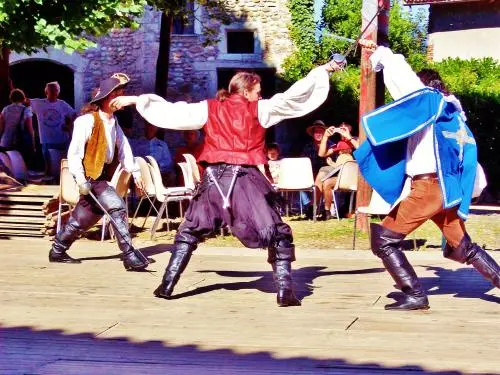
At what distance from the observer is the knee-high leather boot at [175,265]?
9023 millimetres

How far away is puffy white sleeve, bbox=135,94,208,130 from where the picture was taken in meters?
8.85

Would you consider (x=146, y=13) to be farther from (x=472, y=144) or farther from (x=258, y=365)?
(x=258, y=365)

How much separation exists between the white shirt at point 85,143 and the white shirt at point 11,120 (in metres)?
7.20

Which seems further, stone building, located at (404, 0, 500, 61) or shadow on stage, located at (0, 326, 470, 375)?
stone building, located at (404, 0, 500, 61)

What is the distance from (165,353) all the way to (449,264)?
211 inches

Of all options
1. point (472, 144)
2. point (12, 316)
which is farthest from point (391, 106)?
point (12, 316)

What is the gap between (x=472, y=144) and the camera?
8625mm

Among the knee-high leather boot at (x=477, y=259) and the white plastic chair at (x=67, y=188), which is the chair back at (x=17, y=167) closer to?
the white plastic chair at (x=67, y=188)

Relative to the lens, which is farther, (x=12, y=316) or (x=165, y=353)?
(x=12, y=316)

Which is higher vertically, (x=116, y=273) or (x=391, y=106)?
(x=391, y=106)

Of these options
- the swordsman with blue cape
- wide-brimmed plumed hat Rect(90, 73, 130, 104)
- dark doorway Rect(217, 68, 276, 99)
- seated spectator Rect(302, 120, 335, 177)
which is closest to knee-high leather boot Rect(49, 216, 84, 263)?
wide-brimmed plumed hat Rect(90, 73, 130, 104)

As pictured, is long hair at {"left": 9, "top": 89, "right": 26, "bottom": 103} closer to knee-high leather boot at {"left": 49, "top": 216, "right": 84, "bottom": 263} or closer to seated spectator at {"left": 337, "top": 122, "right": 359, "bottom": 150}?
seated spectator at {"left": 337, "top": 122, "right": 359, "bottom": 150}

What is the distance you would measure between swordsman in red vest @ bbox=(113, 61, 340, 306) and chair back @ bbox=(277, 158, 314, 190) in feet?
22.9

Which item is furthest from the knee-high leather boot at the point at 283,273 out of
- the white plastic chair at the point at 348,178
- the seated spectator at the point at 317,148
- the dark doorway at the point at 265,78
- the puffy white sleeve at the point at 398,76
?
the dark doorway at the point at 265,78
